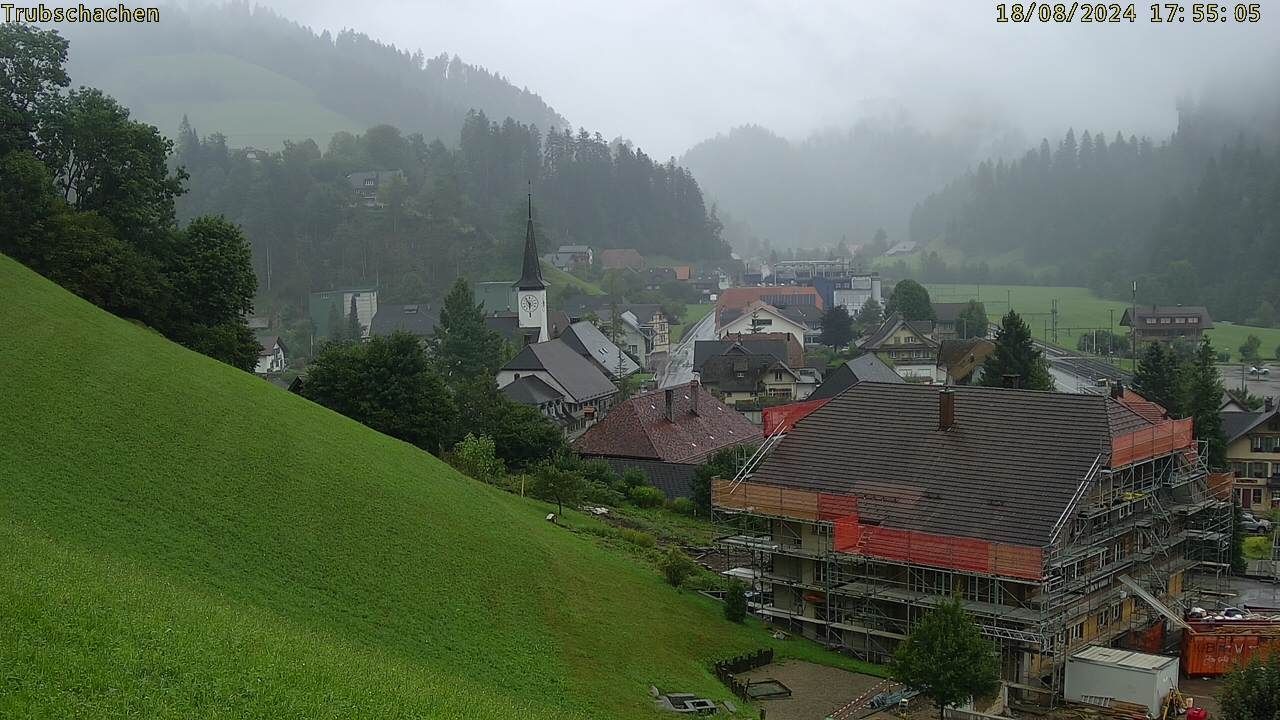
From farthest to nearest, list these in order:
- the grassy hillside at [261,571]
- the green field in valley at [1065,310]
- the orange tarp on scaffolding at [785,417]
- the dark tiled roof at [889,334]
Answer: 1. the green field in valley at [1065,310]
2. the dark tiled roof at [889,334]
3. the orange tarp on scaffolding at [785,417]
4. the grassy hillside at [261,571]

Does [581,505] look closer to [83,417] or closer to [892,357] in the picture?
[83,417]

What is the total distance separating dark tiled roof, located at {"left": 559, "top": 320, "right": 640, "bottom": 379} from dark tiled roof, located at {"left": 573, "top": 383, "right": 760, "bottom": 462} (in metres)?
28.0

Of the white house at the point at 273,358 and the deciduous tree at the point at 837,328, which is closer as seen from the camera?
the white house at the point at 273,358

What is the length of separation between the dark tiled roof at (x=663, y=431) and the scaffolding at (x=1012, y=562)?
1827cm

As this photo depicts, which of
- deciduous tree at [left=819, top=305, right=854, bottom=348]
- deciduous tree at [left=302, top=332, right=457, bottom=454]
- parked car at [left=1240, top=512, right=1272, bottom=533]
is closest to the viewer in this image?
deciduous tree at [left=302, top=332, right=457, bottom=454]

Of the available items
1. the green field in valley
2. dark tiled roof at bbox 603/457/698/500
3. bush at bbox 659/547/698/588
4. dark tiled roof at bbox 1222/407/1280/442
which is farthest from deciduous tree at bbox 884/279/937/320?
bush at bbox 659/547/698/588

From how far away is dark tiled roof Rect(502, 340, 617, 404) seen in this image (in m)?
73.6

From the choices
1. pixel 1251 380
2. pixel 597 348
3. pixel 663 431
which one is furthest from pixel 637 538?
pixel 1251 380

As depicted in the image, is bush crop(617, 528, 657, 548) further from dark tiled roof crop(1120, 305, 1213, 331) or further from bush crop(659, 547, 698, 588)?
dark tiled roof crop(1120, 305, 1213, 331)

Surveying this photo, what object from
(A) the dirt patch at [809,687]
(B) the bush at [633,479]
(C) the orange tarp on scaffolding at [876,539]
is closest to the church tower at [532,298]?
(B) the bush at [633,479]

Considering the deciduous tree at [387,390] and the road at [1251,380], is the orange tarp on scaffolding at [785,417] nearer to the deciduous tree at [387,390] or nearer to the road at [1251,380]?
the deciduous tree at [387,390]

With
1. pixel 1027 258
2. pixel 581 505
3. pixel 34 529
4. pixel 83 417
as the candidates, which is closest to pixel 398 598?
pixel 34 529

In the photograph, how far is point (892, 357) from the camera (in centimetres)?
9800

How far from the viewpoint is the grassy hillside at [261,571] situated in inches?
720
